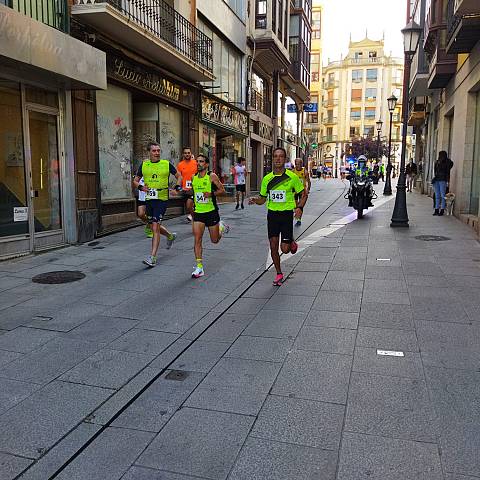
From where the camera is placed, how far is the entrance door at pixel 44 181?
29.7 ft

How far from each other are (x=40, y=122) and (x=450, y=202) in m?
11.6

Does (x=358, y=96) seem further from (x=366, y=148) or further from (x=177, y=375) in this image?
(x=177, y=375)

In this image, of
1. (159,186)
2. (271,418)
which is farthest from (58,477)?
(159,186)

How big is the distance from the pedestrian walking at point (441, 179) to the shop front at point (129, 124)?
785 centimetres

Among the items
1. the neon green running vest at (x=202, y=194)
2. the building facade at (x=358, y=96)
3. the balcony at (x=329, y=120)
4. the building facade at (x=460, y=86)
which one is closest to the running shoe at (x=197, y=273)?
the neon green running vest at (x=202, y=194)

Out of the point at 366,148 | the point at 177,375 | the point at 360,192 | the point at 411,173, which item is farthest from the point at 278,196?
the point at 366,148

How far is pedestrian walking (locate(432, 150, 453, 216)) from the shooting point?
1435 centimetres

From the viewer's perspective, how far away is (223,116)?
18859mm

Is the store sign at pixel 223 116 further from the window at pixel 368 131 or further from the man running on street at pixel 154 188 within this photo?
the window at pixel 368 131

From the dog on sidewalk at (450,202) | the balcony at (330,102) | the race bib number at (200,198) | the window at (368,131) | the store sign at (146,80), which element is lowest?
the dog on sidewalk at (450,202)

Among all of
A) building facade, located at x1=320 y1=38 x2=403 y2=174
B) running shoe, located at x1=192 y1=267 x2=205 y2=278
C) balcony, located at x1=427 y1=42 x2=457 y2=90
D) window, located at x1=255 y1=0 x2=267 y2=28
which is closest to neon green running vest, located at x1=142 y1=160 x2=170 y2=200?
running shoe, located at x1=192 y1=267 x2=205 y2=278

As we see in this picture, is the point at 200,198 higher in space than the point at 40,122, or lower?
lower

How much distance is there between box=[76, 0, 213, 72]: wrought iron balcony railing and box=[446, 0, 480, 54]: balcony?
690 cm

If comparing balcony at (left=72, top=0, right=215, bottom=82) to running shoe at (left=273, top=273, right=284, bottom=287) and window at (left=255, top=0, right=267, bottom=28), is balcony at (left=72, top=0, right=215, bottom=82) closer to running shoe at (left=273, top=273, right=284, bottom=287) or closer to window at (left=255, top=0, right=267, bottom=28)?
running shoe at (left=273, top=273, right=284, bottom=287)
